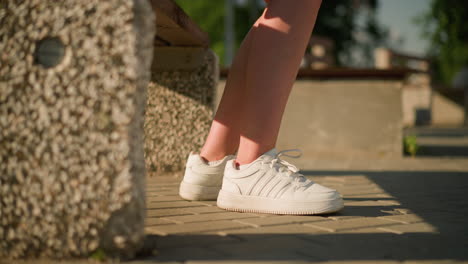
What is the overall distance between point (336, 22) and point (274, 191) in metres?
25.4

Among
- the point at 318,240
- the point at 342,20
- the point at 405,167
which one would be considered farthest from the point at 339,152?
the point at 342,20

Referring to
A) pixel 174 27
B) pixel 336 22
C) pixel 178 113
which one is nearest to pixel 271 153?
pixel 174 27

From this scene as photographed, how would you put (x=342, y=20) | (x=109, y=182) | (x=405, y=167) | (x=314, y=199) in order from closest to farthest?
(x=109, y=182), (x=314, y=199), (x=405, y=167), (x=342, y=20)

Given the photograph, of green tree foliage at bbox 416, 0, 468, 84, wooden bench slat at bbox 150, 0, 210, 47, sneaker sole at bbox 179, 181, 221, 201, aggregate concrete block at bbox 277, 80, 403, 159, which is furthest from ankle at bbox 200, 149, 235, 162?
green tree foliage at bbox 416, 0, 468, 84

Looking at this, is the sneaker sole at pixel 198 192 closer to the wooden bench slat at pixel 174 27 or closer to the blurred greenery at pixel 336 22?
the wooden bench slat at pixel 174 27

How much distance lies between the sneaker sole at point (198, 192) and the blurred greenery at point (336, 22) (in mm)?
19379

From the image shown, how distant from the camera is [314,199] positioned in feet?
6.28

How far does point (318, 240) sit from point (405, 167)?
3.04m

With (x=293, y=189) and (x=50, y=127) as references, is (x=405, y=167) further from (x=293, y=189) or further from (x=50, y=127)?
(x=50, y=127)

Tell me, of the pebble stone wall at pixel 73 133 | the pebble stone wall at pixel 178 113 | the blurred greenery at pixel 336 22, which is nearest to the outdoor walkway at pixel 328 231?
the pebble stone wall at pixel 73 133

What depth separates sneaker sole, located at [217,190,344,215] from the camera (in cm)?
191

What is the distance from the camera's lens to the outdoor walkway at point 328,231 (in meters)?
1.36

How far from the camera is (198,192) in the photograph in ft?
7.62

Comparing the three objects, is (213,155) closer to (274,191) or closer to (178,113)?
(274,191)
